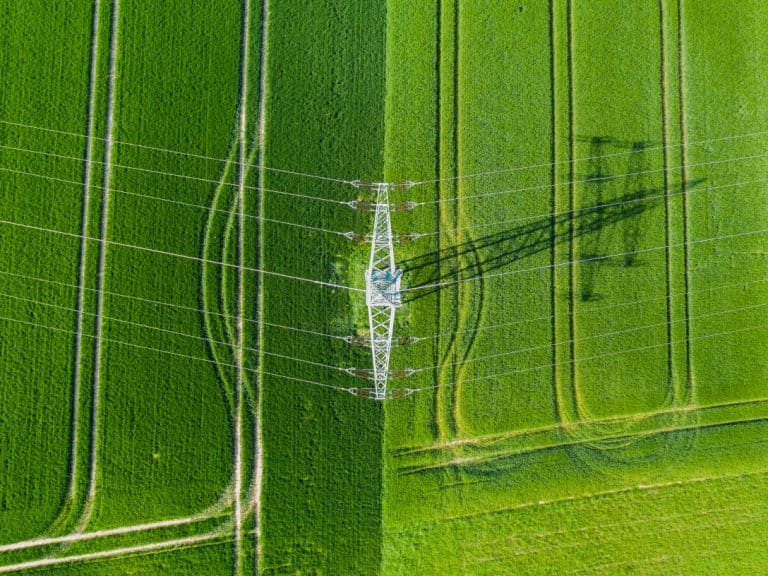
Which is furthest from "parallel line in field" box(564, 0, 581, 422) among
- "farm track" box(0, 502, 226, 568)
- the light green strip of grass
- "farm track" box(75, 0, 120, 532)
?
the light green strip of grass

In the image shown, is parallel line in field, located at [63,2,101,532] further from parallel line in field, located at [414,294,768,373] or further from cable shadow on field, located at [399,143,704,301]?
parallel line in field, located at [414,294,768,373]

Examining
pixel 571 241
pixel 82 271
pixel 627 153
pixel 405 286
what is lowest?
pixel 405 286

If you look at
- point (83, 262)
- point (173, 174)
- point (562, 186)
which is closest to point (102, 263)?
point (83, 262)

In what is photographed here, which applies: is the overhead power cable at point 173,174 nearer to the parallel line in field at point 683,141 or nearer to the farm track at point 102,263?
the farm track at point 102,263

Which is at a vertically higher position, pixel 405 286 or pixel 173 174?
pixel 173 174

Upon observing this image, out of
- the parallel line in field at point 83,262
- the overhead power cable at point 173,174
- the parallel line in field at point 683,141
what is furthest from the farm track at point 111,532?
the parallel line in field at point 683,141

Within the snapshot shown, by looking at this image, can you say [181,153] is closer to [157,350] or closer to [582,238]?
[157,350]
